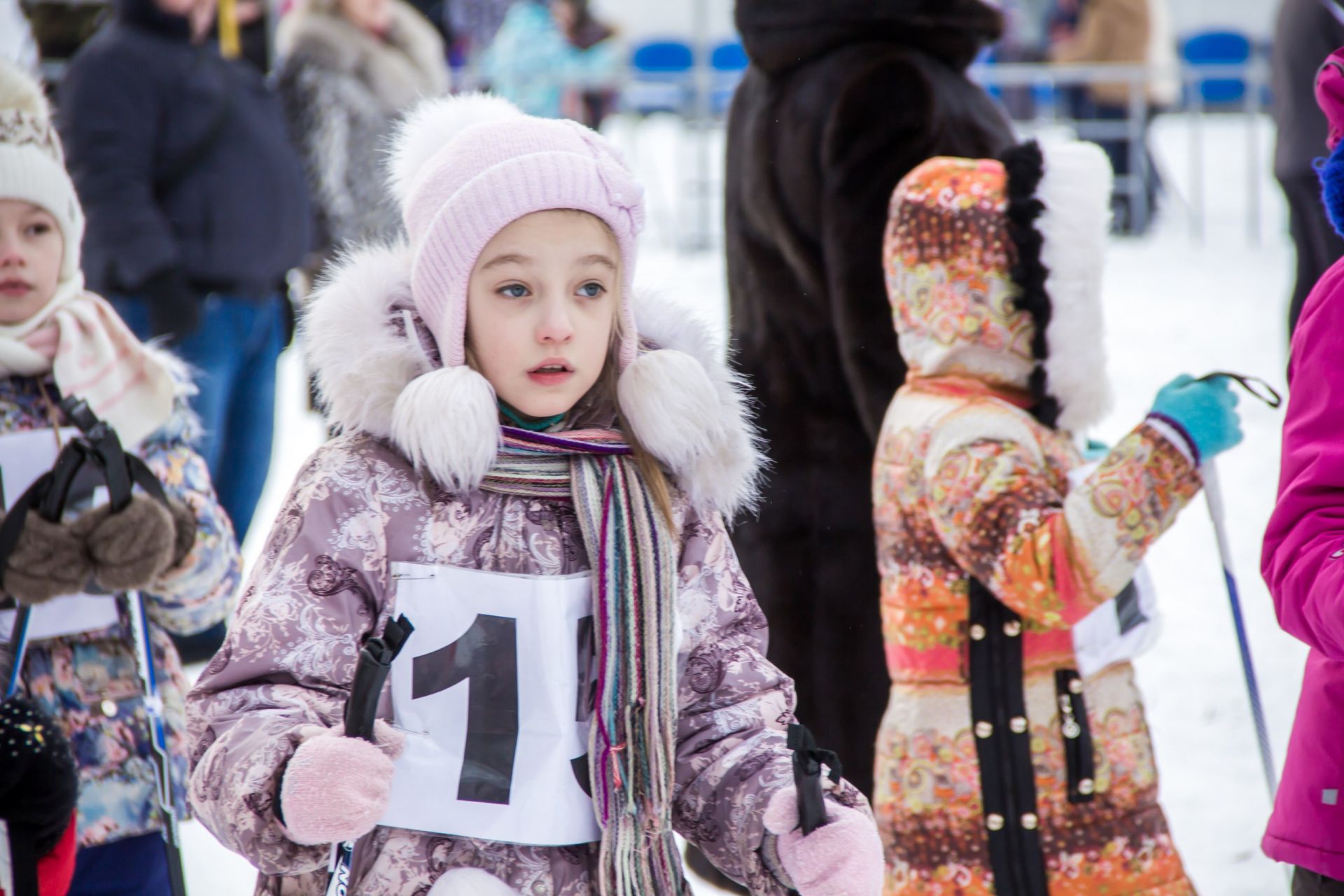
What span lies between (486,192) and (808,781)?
72 centimetres

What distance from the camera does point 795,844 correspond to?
4.91 feet

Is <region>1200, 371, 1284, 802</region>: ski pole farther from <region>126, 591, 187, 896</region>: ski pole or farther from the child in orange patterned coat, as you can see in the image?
<region>126, 591, 187, 896</region>: ski pole

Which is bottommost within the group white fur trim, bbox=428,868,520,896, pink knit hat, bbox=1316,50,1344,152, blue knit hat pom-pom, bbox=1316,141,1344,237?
white fur trim, bbox=428,868,520,896

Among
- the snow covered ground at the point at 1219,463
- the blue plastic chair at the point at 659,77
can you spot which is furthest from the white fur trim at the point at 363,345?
the blue plastic chair at the point at 659,77

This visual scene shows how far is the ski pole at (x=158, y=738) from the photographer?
210cm

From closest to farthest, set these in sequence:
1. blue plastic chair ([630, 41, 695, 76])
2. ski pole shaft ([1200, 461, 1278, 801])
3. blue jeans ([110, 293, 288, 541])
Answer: ski pole shaft ([1200, 461, 1278, 801]) → blue jeans ([110, 293, 288, 541]) → blue plastic chair ([630, 41, 695, 76])

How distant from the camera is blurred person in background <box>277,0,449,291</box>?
5.16m

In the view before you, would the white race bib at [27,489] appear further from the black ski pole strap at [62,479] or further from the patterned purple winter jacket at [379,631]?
the patterned purple winter jacket at [379,631]

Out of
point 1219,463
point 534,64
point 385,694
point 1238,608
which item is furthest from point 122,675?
point 534,64

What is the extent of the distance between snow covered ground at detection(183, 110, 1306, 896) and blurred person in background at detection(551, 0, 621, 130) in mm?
584

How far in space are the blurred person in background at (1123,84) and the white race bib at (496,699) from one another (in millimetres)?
9812

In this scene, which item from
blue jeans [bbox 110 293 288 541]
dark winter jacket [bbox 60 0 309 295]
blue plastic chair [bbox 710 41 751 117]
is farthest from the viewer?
blue plastic chair [bbox 710 41 751 117]

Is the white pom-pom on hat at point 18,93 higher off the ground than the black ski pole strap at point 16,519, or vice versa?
the white pom-pom on hat at point 18,93

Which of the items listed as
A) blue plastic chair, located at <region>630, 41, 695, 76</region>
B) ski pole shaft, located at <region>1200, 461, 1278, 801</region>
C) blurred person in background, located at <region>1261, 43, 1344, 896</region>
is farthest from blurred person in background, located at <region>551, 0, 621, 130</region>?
blurred person in background, located at <region>1261, 43, 1344, 896</region>
